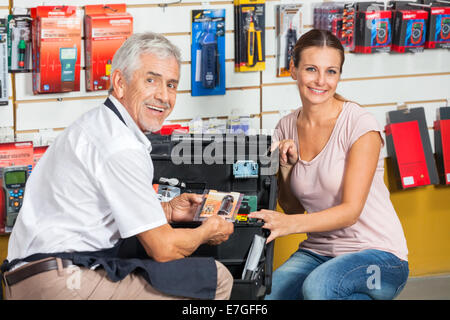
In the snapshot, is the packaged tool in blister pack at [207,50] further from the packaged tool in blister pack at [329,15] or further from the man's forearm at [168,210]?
the man's forearm at [168,210]

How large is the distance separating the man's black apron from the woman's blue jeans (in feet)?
1.80

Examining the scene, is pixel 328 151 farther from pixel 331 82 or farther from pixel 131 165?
pixel 131 165

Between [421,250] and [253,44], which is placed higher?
[253,44]

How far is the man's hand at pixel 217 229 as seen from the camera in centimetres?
202

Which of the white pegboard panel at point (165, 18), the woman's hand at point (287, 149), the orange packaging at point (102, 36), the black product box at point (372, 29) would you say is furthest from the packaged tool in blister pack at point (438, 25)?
the orange packaging at point (102, 36)

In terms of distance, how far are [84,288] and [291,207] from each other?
118 centimetres

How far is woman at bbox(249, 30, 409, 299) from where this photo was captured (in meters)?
2.31

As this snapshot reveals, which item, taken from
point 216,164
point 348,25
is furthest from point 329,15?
point 216,164

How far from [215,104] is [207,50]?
0.30 meters

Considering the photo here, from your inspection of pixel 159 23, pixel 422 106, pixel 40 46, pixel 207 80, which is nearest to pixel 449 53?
pixel 422 106

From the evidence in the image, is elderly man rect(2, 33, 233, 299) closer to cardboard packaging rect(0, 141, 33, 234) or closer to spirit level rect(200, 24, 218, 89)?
cardboard packaging rect(0, 141, 33, 234)

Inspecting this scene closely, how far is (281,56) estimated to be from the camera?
3.48 m

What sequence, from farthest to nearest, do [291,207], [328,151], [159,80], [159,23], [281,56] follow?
[281,56] < [159,23] < [291,207] < [328,151] < [159,80]

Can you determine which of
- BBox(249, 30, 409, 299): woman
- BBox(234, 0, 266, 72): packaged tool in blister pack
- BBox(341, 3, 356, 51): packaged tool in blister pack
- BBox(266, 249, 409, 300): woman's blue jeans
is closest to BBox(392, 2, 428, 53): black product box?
BBox(341, 3, 356, 51): packaged tool in blister pack
